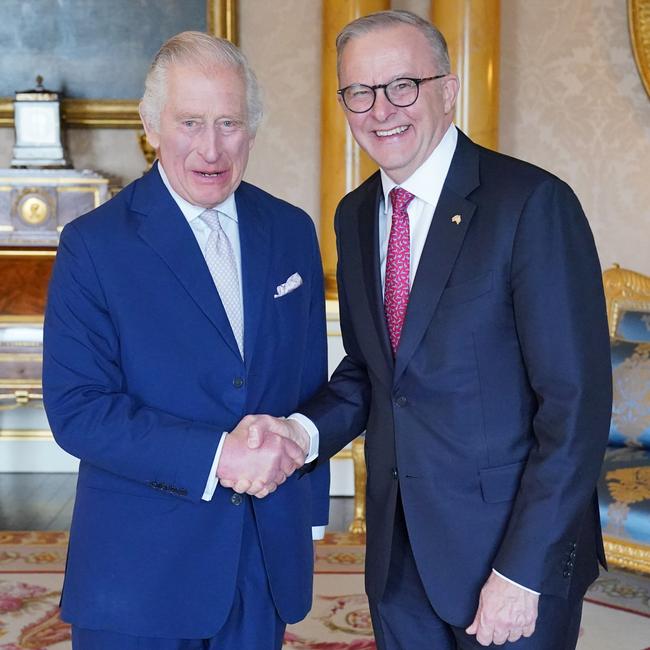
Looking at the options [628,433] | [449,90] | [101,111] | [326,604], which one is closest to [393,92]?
[449,90]

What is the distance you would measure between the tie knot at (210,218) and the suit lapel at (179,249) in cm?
7

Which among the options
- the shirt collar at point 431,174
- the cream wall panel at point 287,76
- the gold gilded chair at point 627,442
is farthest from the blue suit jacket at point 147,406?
the cream wall panel at point 287,76

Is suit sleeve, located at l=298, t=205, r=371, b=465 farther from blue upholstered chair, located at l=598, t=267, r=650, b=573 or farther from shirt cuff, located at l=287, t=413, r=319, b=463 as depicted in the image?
blue upholstered chair, located at l=598, t=267, r=650, b=573

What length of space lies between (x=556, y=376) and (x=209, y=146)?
78 centimetres

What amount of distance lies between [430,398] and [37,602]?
2.71m

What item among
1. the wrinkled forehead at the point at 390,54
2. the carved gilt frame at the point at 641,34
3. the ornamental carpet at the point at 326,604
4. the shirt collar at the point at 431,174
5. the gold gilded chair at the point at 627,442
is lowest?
the ornamental carpet at the point at 326,604

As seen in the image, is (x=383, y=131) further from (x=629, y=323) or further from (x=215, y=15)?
(x=215, y=15)

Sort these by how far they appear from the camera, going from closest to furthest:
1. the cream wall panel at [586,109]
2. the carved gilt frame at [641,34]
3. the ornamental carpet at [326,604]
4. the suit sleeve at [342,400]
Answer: the suit sleeve at [342,400], the ornamental carpet at [326,604], the carved gilt frame at [641,34], the cream wall panel at [586,109]

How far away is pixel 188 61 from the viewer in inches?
80.7

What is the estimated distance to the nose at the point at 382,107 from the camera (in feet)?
6.90

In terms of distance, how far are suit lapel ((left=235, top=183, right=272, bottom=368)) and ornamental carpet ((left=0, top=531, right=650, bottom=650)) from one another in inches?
80.7

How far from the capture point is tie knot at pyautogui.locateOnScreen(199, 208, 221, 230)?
85.9 inches

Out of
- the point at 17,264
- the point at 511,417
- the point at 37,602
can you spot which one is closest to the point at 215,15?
the point at 17,264

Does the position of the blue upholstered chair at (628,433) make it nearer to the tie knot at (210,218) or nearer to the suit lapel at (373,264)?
the suit lapel at (373,264)
